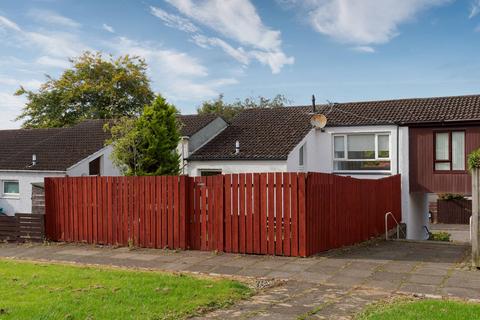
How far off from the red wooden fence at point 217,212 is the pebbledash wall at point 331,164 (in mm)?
6104

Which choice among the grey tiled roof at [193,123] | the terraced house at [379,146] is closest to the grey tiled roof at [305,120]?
the terraced house at [379,146]

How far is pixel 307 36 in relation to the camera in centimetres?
2020

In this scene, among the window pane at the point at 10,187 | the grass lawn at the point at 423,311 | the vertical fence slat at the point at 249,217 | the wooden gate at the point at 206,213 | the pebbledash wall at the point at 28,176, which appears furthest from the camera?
the window pane at the point at 10,187

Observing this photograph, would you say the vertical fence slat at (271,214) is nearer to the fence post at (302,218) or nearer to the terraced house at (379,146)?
the fence post at (302,218)

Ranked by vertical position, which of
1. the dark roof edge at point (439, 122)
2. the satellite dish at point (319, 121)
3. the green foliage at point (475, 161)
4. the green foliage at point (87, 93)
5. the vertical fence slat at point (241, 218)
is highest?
the green foliage at point (87, 93)

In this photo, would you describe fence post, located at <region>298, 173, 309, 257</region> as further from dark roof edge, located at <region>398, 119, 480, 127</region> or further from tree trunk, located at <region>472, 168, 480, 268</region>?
dark roof edge, located at <region>398, 119, 480, 127</region>

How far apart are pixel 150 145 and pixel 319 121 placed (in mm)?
8525

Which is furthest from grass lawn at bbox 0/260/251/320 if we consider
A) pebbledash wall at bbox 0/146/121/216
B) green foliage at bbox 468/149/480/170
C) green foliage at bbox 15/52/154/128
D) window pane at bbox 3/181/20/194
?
green foliage at bbox 15/52/154/128

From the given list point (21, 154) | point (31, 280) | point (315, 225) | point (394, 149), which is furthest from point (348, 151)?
point (21, 154)

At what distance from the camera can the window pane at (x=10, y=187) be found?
2561 centimetres

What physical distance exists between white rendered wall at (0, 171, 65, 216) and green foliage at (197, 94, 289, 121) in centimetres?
3274

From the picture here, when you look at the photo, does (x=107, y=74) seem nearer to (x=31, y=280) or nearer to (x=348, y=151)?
(x=348, y=151)

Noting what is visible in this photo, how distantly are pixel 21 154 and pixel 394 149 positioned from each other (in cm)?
1990

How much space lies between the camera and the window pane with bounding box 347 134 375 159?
21.7m
